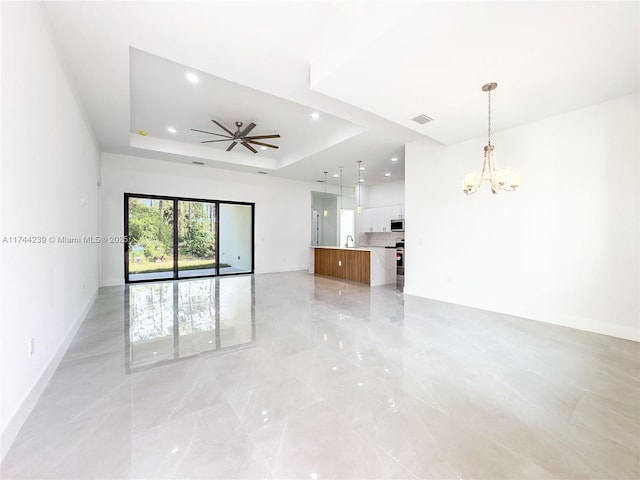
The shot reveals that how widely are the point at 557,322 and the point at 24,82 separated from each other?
6002mm

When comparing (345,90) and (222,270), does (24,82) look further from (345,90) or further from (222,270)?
(222,270)

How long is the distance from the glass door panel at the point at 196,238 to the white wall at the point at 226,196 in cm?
37

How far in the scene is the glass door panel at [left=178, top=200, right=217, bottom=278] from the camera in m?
7.38

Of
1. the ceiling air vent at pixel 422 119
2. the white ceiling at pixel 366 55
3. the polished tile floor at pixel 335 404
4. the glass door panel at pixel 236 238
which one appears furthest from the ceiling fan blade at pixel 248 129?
the glass door panel at pixel 236 238

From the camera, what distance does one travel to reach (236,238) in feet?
27.4

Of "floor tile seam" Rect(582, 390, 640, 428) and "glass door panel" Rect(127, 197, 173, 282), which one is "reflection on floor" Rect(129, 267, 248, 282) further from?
"floor tile seam" Rect(582, 390, 640, 428)

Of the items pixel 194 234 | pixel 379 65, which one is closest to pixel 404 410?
pixel 379 65

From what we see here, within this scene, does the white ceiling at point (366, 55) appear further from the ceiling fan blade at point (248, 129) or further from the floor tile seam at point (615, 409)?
the floor tile seam at point (615, 409)

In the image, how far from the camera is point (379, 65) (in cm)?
262

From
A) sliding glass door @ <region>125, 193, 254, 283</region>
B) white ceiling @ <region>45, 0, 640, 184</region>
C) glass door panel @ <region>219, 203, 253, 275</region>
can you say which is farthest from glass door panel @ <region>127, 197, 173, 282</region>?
white ceiling @ <region>45, 0, 640, 184</region>

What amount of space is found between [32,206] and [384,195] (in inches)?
357

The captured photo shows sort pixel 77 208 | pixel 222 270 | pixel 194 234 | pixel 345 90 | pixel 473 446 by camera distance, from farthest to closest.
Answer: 1. pixel 222 270
2. pixel 194 234
3. pixel 77 208
4. pixel 345 90
5. pixel 473 446

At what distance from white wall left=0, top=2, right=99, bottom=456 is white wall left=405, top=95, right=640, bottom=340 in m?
5.26

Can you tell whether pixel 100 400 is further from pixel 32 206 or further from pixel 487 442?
A: pixel 487 442
